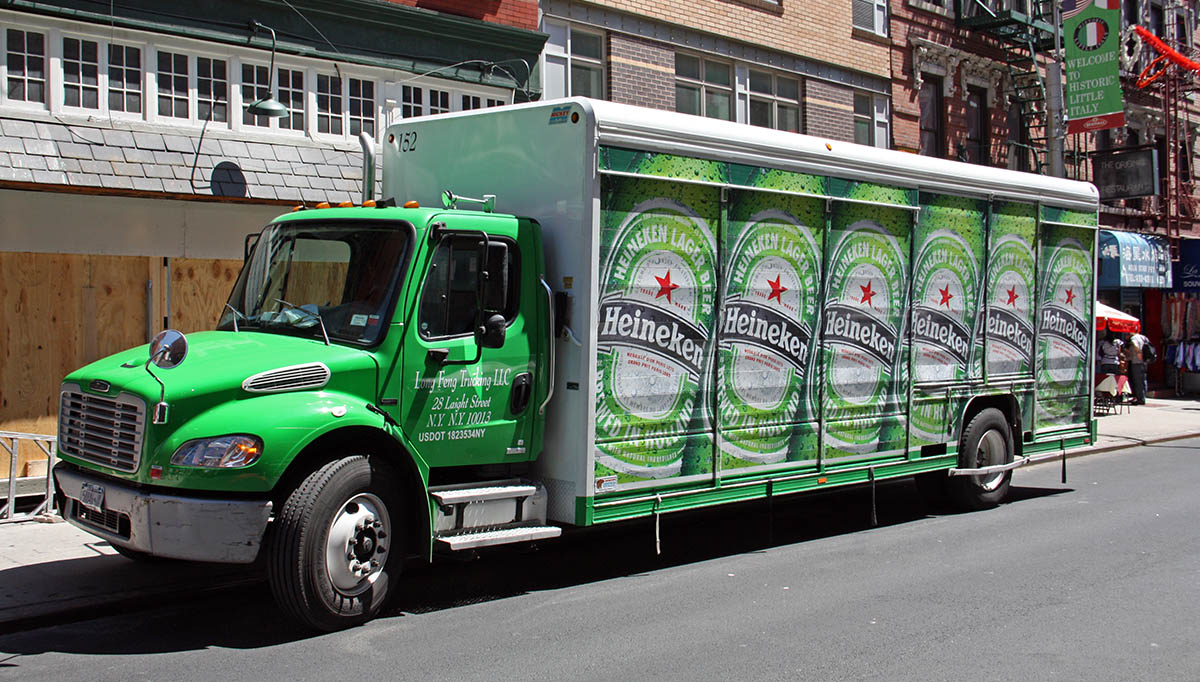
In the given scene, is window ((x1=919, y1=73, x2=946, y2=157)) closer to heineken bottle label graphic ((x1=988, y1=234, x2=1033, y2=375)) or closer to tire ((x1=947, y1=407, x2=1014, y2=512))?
heineken bottle label graphic ((x1=988, y1=234, x2=1033, y2=375))

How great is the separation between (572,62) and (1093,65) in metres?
11.4

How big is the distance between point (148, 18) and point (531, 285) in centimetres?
632

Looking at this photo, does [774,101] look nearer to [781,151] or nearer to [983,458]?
[983,458]

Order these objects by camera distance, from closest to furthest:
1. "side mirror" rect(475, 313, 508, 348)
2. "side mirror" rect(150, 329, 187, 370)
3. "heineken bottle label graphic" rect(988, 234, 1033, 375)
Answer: "side mirror" rect(150, 329, 187, 370), "side mirror" rect(475, 313, 508, 348), "heineken bottle label graphic" rect(988, 234, 1033, 375)

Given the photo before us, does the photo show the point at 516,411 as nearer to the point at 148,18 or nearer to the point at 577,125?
the point at 577,125

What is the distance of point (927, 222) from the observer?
10.2 metres

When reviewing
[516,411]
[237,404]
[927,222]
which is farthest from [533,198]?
[927,222]

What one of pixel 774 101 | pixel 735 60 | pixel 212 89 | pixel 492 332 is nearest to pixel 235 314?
pixel 492 332

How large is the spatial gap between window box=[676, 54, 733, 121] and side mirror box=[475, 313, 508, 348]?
1131 centimetres

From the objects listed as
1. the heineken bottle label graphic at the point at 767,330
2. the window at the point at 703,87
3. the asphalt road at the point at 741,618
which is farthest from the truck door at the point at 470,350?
the window at the point at 703,87

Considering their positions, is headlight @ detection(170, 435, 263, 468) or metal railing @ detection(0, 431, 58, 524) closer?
headlight @ detection(170, 435, 263, 468)

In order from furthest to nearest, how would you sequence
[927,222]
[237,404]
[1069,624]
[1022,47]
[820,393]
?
[1022,47], [927,222], [820,393], [1069,624], [237,404]

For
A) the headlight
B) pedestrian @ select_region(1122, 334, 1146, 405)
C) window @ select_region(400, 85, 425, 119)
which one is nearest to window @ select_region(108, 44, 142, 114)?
window @ select_region(400, 85, 425, 119)

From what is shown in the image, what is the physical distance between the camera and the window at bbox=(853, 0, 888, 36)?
2128 cm
